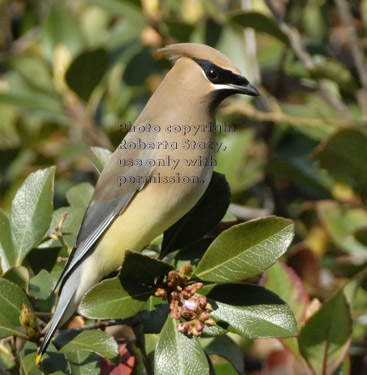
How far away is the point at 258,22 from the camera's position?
2.92m

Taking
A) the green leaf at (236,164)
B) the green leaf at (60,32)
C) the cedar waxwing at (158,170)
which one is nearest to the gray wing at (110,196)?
the cedar waxwing at (158,170)

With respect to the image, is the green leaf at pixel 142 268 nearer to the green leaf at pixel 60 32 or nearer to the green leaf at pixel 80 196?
the green leaf at pixel 80 196

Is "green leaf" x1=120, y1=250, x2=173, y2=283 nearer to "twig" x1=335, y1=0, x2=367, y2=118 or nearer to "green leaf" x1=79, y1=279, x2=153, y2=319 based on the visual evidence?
"green leaf" x1=79, y1=279, x2=153, y2=319

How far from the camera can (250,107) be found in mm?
3260

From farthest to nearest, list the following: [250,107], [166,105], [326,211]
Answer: [250,107] < [326,211] < [166,105]

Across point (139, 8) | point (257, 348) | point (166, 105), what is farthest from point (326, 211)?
point (139, 8)

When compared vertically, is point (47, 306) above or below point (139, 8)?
below

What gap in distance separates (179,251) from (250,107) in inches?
54.6

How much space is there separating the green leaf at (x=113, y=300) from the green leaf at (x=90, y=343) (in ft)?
0.18

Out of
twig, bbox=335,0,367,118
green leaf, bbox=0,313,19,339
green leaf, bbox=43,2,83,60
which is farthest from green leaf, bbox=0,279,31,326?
green leaf, bbox=43,2,83,60

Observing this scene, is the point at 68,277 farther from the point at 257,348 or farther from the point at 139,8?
the point at 139,8

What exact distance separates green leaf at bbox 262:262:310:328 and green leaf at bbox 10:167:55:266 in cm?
61

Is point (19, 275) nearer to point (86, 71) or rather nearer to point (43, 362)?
point (43, 362)

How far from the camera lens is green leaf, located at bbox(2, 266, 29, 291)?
6.17 feet
